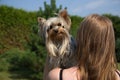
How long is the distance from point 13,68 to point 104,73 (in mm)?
12430

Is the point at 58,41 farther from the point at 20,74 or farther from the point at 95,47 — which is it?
the point at 20,74

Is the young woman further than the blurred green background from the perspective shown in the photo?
No

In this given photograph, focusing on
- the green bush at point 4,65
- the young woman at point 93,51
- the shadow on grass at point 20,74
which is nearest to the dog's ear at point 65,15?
the young woman at point 93,51

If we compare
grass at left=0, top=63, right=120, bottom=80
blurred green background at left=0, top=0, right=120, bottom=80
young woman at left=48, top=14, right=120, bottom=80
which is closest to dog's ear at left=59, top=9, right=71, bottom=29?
young woman at left=48, top=14, right=120, bottom=80

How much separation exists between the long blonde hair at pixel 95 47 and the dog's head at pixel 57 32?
81 cm

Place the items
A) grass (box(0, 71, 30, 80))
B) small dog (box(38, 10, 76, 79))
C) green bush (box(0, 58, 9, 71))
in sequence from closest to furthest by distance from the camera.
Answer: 1. small dog (box(38, 10, 76, 79))
2. grass (box(0, 71, 30, 80))
3. green bush (box(0, 58, 9, 71))

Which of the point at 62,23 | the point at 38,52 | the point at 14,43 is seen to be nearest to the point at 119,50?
the point at 14,43

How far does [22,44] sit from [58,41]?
14243 millimetres

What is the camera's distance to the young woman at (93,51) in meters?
2.88

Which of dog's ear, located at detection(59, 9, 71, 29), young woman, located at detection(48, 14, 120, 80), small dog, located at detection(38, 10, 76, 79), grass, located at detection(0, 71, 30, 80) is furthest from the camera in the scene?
grass, located at detection(0, 71, 30, 80)

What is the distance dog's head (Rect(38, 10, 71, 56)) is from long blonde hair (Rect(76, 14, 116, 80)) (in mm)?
808

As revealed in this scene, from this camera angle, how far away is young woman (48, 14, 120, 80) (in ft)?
9.46

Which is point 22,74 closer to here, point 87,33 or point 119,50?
point 119,50

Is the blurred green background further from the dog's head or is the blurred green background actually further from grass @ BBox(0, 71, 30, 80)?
the dog's head
